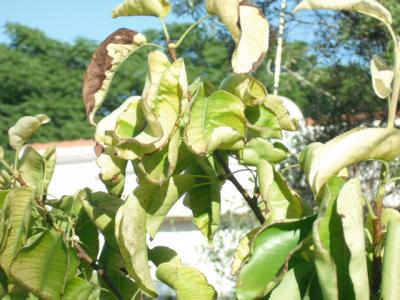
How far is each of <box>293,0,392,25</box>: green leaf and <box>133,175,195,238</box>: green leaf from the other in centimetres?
25

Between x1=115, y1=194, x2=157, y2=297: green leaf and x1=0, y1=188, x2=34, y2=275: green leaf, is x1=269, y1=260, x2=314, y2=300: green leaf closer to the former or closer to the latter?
x1=115, y1=194, x2=157, y2=297: green leaf

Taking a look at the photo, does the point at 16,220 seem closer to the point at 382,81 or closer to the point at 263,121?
the point at 263,121

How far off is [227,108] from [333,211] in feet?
0.70

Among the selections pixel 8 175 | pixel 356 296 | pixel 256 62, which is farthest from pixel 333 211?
pixel 8 175

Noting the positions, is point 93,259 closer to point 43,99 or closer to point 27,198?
point 27,198

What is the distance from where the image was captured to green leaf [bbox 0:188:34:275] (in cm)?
114

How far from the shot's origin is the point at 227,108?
1.01 metres

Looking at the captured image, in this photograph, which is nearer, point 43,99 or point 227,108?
point 227,108

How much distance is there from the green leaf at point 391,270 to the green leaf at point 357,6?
276 mm

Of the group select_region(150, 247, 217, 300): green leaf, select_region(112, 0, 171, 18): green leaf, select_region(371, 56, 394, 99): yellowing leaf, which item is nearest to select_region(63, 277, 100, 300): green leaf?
select_region(150, 247, 217, 300): green leaf

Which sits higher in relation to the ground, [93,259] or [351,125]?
[93,259]

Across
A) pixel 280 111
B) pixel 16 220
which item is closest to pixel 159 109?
pixel 280 111

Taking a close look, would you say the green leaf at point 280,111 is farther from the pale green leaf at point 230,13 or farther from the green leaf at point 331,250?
the green leaf at point 331,250

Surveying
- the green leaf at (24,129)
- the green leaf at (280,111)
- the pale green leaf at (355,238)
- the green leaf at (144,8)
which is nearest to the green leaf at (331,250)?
the pale green leaf at (355,238)
